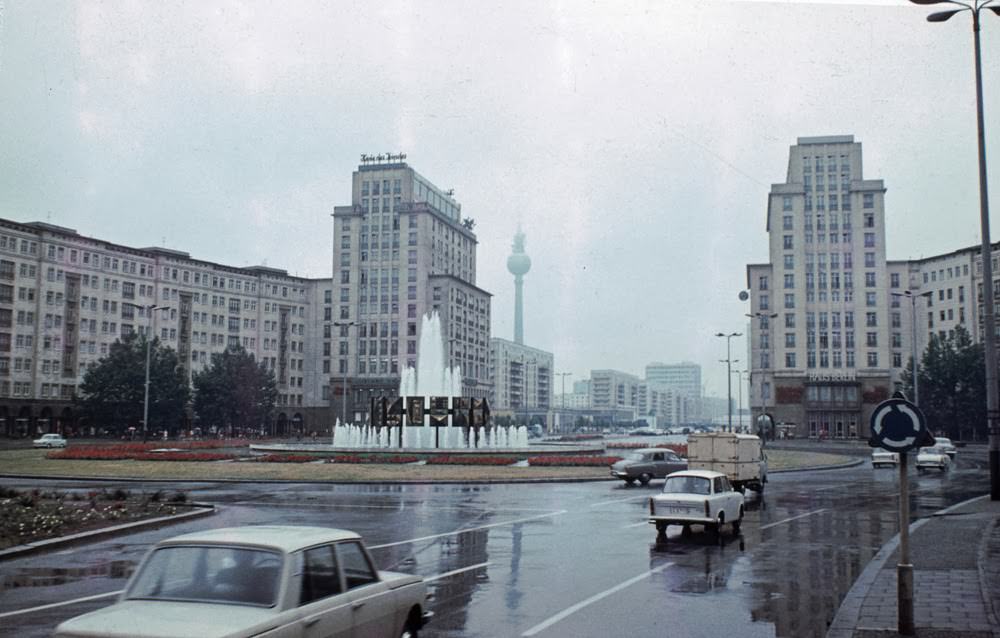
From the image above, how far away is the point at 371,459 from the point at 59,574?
32288 millimetres

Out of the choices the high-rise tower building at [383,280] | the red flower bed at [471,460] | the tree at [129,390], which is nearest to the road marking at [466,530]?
the red flower bed at [471,460]

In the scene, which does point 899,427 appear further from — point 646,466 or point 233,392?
point 233,392

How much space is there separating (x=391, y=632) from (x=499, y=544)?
1000 cm

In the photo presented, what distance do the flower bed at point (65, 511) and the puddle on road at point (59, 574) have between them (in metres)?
2.58

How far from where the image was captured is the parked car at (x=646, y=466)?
36031mm

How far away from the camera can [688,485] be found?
64.0 feet

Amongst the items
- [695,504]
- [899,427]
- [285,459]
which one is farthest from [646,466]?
[899,427]

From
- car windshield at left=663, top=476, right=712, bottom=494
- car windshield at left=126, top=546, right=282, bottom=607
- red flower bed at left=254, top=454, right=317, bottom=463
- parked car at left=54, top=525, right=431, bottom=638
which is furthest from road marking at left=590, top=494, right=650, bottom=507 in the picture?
red flower bed at left=254, top=454, right=317, bottom=463

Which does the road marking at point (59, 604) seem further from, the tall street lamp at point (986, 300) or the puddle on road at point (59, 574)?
the tall street lamp at point (986, 300)

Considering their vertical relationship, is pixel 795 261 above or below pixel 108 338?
above

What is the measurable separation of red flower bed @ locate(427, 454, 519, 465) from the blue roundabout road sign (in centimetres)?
3475

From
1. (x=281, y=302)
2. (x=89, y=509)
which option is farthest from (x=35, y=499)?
(x=281, y=302)

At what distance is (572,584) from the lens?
13406 mm

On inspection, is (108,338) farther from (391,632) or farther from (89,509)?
(391,632)
